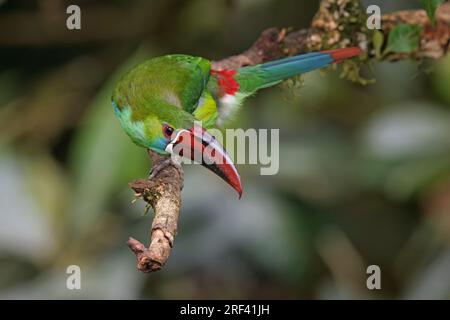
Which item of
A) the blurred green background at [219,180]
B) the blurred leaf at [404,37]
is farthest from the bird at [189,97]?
the blurred green background at [219,180]

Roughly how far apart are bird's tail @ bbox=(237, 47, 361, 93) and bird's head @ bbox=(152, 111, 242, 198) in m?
0.46

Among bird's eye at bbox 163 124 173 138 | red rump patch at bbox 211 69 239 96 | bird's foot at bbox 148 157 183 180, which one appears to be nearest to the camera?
bird's foot at bbox 148 157 183 180

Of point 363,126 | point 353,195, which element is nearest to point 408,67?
point 363,126

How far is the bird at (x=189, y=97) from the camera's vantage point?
117 inches

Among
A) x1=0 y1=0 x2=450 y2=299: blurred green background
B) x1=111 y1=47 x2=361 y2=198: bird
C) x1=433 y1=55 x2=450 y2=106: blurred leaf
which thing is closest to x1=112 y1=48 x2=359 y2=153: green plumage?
x1=111 y1=47 x2=361 y2=198: bird

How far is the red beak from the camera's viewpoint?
271cm

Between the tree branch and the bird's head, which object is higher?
the tree branch

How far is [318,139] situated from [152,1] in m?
1.03

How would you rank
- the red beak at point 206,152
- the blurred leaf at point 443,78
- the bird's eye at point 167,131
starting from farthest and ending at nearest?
the blurred leaf at point 443,78 < the bird's eye at point 167,131 < the red beak at point 206,152

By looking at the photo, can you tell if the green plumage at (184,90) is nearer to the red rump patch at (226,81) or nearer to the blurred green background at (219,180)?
the red rump patch at (226,81)

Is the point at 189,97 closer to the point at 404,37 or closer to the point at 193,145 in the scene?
the point at 193,145

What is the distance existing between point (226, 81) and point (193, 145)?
27.4 inches

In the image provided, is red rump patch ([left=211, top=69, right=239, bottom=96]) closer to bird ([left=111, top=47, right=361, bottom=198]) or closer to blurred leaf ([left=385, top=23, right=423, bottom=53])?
bird ([left=111, top=47, right=361, bottom=198])
